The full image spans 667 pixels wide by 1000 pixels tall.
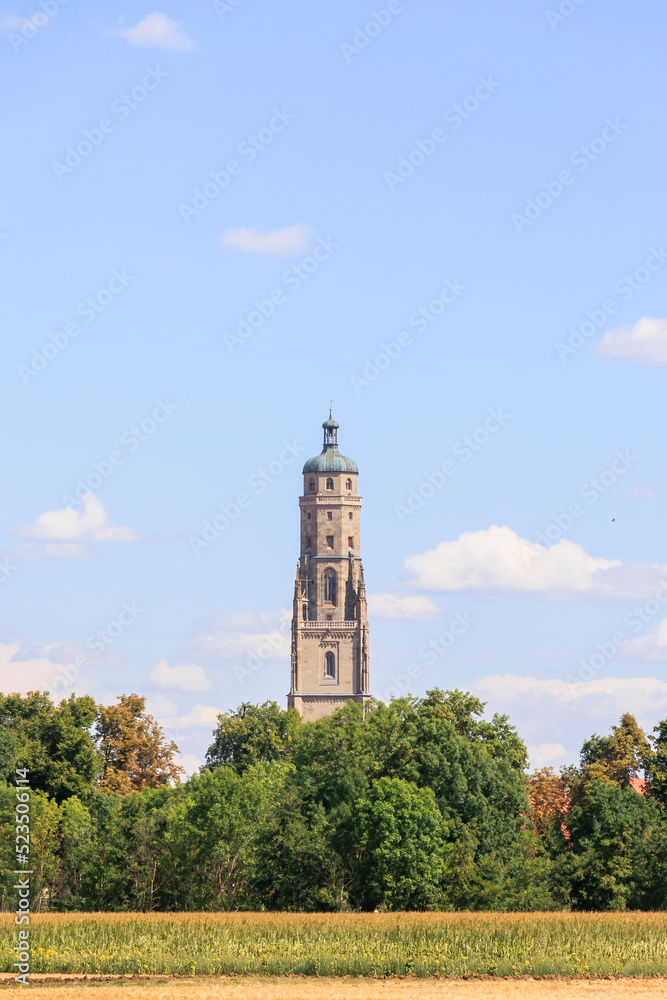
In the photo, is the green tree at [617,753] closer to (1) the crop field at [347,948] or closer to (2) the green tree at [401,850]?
(2) the green tree at [401,850]

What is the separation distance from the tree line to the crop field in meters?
15.7

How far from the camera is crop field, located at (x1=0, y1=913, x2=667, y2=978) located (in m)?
48.1

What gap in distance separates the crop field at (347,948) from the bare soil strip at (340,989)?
1.03 m

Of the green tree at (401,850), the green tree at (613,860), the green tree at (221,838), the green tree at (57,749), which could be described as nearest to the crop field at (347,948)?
the green tree at (401,850)

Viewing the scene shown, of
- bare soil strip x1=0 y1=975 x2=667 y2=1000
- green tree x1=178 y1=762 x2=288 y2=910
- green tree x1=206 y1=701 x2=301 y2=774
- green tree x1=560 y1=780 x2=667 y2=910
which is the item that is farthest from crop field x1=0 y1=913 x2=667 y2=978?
green tree x1=206 y1=701 x2=301 y2=774

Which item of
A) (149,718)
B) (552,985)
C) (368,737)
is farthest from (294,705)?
(552,985)

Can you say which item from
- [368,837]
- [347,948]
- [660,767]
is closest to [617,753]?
[660,767]

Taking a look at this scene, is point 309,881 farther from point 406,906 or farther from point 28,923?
point 28,923

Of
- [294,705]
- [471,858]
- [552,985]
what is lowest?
[552,985]

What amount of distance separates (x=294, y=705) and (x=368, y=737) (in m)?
109

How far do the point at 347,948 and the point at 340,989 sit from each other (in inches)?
225

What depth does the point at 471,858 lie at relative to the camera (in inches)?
2980

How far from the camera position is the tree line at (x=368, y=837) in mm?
75625

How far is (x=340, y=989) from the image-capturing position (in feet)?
146
